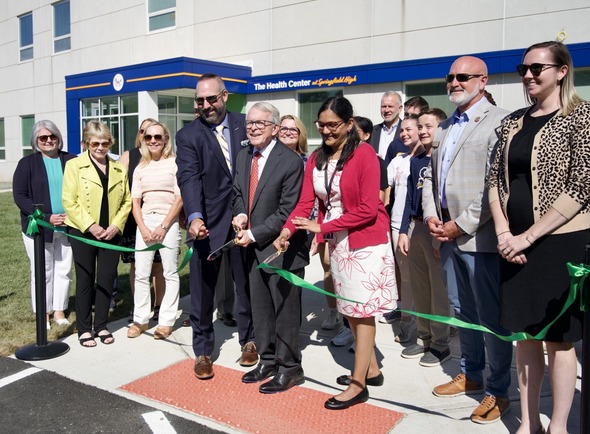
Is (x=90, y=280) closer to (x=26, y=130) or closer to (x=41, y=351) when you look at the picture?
(x=41, y=351)

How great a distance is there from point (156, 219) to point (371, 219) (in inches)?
103

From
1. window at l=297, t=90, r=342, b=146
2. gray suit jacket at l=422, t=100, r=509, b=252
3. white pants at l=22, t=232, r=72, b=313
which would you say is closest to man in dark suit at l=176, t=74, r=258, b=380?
gray suit jacket at l=422, t=100, r=509, b=252

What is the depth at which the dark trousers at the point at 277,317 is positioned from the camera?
427 cm

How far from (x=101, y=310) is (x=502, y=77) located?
34.0 ft

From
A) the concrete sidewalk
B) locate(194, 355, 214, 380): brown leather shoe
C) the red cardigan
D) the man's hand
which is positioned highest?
the red cardigan

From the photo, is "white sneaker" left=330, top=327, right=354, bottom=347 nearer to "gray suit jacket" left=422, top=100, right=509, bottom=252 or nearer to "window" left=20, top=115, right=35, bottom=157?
"gray suit jacket" left=422, top=100, right=509, bottom=252

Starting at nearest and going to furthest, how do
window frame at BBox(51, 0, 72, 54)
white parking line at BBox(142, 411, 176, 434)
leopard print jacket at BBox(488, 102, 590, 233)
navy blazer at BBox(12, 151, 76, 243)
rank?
leopard print jacket at BBox(488, 102, 590, 233), white parking line at BBox(142, 411, 176, 434), navy blazer at BBox(12, 151, 76, 243), window frame at BBox(51, 0, 72, 54)

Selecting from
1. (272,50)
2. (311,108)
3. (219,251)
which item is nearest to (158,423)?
(219,251)

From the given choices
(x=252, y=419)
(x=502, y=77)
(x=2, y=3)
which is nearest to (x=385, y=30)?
(x=502, y=77)

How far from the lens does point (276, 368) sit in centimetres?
448

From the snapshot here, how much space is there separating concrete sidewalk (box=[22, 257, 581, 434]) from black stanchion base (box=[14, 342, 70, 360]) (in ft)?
0.21

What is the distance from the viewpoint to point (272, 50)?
16406 millimetres

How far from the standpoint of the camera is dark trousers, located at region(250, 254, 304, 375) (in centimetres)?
427

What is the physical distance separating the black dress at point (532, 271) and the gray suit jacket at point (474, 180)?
1.24 ft
